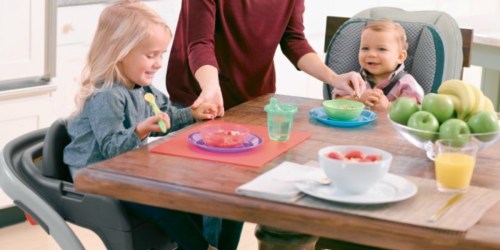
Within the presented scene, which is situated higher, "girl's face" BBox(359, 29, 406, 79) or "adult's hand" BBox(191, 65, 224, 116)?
"girl's face" BBox(359, 29, 406, 79)

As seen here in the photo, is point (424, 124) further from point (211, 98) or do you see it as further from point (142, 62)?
point (142, 62)

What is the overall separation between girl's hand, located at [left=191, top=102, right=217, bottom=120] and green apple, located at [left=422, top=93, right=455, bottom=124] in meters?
0.59

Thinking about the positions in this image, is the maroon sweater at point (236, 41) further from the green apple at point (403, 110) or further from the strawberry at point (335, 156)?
the strawberry at point (335, 156)

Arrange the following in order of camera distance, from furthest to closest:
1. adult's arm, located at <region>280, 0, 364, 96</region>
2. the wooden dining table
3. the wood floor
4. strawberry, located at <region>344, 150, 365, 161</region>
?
1. the wood floor
2. adult's arm, located at <region>280, 0, 364, 96</region>
3. strawberry, located at <region>344, 150, 365, 161</region>
4. the wooden dining table

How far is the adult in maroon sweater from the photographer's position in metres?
2.75

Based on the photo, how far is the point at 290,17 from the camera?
298 cm

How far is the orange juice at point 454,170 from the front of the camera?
1976 millimetres

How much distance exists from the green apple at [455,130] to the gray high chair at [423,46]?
2.93 ft

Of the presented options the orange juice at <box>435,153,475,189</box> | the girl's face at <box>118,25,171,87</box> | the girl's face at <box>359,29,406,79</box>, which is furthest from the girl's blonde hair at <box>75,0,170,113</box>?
the orange juice at <box>435,153,475,189</box>

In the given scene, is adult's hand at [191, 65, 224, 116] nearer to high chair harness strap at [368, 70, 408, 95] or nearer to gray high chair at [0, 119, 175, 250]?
gray high chair at [0, 119, 175, 250]

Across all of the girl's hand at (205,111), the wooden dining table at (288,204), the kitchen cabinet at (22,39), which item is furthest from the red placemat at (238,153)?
the kitchen cabinet at (22,39)

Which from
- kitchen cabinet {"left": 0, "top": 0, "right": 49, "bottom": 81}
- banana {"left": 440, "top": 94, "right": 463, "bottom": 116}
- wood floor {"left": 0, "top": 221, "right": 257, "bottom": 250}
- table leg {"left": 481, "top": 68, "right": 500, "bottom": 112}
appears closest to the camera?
banana {"left": 440, "top": 94, "right": 463, "bottom": 116}

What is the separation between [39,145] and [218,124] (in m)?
0.49

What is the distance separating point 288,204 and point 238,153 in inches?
14.6
